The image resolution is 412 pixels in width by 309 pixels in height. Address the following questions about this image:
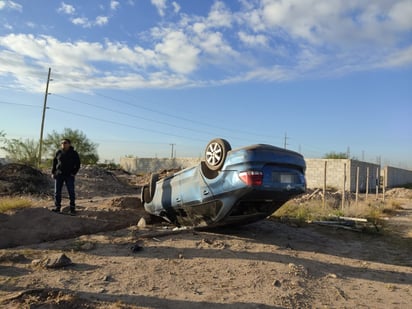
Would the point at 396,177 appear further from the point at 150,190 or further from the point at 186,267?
the point at 186,267

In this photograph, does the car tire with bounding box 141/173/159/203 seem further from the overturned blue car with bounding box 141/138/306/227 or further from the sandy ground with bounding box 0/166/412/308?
the overturned blue car with bounding box 141/138/306/227

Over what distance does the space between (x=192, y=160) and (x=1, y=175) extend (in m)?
28.6

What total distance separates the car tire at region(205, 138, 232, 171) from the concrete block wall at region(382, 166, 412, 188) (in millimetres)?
39792

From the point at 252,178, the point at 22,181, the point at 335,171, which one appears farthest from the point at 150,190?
the point at 335,171

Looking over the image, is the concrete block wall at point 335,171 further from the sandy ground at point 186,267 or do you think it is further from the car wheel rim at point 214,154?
the car wheel rim at point 214,154

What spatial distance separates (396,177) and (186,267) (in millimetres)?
51129

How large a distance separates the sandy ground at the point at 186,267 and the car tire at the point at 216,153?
1.27 meters

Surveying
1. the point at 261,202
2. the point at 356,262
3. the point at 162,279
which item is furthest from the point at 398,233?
the point at 162,279

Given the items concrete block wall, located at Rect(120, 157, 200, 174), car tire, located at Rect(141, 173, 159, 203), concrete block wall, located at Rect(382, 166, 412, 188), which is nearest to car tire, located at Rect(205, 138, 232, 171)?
car tire, located at Rect(141, 173, 159, 203)

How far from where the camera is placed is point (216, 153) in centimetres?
666

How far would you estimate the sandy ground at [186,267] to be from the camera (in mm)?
4355

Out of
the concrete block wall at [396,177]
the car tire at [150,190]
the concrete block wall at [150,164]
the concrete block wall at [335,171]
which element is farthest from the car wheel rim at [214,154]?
the concrete block wall at [396,177]

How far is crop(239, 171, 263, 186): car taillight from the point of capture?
239 inches

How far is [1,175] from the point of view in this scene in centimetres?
1753
